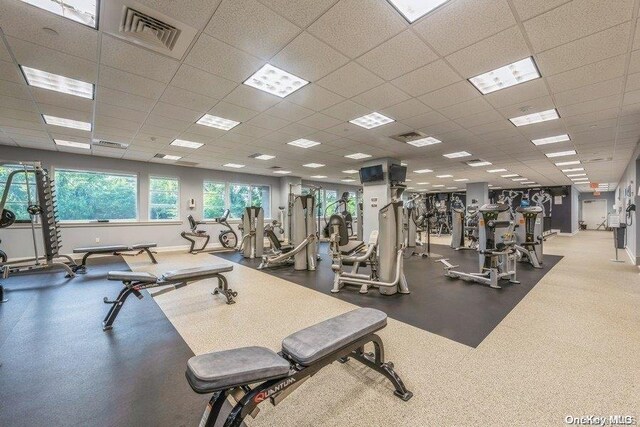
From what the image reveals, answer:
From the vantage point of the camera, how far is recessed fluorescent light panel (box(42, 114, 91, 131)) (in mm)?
4555

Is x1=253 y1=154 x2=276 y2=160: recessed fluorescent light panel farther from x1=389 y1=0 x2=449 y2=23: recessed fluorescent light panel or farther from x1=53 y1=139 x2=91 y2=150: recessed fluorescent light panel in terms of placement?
x1=389 y1=0 x2=449 y2=23: recessed fluorescent light panel

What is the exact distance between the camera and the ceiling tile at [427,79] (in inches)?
116

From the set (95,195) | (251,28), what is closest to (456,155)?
(251,28)

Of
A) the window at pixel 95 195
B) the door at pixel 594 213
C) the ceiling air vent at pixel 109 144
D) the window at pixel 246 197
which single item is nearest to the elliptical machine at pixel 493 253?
the ceiling air vent at pixel 109 144

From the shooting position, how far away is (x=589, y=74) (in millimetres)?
2988

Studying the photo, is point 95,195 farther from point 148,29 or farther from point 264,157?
point 148,29

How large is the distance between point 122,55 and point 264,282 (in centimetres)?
368

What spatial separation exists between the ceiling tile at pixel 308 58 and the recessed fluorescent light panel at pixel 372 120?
5.33 feet

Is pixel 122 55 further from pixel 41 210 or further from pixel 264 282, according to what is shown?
pixel 41 210

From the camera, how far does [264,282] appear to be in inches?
187

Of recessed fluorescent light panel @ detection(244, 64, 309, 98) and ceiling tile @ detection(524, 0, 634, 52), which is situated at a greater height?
recessed fluorescent light panel @ detection(244, 64, 309, 98)

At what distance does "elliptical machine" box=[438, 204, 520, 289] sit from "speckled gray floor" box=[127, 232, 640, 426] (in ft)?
2.18

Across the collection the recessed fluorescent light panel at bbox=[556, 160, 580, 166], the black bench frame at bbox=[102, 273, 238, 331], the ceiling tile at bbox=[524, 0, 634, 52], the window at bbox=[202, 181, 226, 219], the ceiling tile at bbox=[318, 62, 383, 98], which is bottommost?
the black bench frame at bbox=[102, 273, 238, 331]

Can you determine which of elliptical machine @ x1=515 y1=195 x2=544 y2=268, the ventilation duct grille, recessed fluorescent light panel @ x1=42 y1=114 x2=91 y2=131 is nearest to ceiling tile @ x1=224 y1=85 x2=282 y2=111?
the ventilation duct grille
